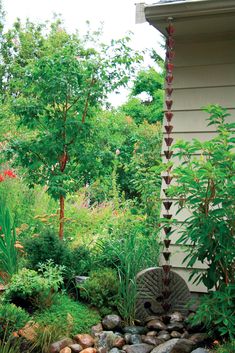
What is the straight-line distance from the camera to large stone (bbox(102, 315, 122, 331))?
4.94 meters

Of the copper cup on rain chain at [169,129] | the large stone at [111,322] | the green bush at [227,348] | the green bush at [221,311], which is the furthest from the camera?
the copper cup on rain chain at [169,129]

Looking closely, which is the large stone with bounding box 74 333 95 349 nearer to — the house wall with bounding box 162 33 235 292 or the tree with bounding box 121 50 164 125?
the house wall with bounding box 162 33 235 292

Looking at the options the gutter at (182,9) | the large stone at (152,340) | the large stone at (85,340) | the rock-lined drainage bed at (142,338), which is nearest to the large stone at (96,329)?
the rock-lined drainage bed at (142,338)

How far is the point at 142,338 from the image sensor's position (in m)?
4.79

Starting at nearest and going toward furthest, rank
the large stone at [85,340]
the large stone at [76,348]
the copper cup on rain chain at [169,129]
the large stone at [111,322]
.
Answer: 1. the large stone at [76,348]
2. the large stone at [85,340]
3. the large stone at [111,322]
4. the copper cup on rain chain at [169,129]

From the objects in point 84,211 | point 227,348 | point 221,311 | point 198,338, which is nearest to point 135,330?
point 198,338

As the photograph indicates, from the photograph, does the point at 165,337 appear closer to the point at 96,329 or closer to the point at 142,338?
the point at 142,338

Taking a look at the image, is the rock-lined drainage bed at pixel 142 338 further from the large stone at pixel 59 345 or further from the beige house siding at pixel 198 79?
the beige house siding at pixel 198 79

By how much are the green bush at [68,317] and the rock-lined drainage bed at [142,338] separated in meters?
0.08

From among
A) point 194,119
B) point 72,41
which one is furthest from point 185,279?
point 72,41

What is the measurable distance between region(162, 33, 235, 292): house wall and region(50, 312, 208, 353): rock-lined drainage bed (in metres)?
0.67

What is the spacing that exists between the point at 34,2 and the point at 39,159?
15.8 meters

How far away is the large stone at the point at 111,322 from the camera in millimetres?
4941

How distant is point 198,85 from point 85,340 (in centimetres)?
255
